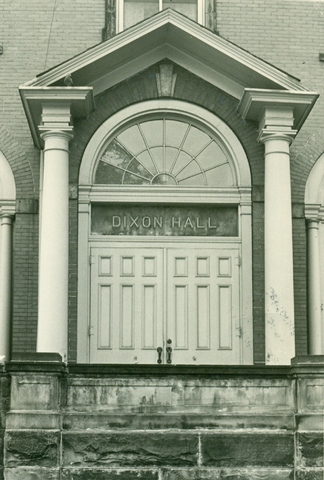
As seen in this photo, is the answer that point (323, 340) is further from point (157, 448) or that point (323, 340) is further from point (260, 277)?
point (157, 448)

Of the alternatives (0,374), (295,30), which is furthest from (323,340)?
(0,374)

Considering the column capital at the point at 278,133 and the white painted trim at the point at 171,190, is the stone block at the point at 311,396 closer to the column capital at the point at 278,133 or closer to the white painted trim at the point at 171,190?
the white painted trim at the point at 171,190

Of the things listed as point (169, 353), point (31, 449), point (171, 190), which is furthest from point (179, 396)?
point (171, 190)

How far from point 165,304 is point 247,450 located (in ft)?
12.9

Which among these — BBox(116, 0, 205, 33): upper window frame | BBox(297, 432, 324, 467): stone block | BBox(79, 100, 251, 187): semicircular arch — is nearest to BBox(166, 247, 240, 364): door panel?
BBox(79, 100, 251, 187): semicircular arch

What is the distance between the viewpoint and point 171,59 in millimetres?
14859

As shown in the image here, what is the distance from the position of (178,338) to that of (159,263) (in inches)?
46.0

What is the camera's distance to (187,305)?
1462 cm

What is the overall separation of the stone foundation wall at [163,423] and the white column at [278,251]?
192 centimetres

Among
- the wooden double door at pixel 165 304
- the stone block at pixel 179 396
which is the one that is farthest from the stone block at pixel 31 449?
the wooden double door at pixel 165 304

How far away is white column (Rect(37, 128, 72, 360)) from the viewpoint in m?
13.1

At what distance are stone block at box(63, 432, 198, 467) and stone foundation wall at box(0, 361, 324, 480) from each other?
11 millimetres

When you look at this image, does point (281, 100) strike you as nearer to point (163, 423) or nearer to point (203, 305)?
point (203, 305)

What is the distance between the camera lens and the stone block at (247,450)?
11.0 metres
